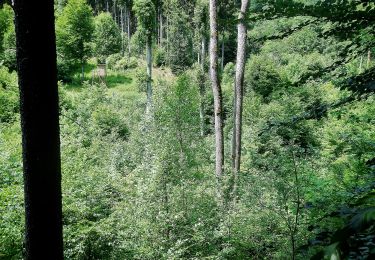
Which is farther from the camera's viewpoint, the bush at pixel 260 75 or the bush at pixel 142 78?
the bush at pixel 260 75

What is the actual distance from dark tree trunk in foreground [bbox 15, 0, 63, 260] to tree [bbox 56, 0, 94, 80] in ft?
117

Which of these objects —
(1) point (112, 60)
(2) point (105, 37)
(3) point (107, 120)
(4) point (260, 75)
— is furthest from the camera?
(2) point (105, 37)

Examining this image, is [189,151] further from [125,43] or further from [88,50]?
[125,43]

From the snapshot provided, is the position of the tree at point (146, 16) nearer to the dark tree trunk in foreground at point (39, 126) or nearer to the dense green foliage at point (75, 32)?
the dense green foliage at point (75, 32)

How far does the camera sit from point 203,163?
21.6 m

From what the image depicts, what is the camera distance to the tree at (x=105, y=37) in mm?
42844

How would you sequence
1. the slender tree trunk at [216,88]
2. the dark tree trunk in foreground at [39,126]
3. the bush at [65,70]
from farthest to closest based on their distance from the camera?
the bush at [65,70] → the slender tree trunk at [216,88] → the dark tree trunk in foreground at [39,126]

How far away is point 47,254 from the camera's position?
9.18ft

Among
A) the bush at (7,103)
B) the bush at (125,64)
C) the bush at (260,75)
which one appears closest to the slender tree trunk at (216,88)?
the bush at (7,103)

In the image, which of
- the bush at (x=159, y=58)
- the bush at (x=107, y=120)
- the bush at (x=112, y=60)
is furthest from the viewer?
the bush at (x=159, y=58)

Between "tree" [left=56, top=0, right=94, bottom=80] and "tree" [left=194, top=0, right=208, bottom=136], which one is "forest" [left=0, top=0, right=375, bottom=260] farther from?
"tree" [left=56, top=0, right=94, bottom=80]

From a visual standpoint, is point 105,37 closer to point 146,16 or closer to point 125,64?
point 125,64

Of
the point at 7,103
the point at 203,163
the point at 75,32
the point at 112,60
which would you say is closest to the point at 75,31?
the point at 75,32

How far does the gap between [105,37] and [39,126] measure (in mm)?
43675
